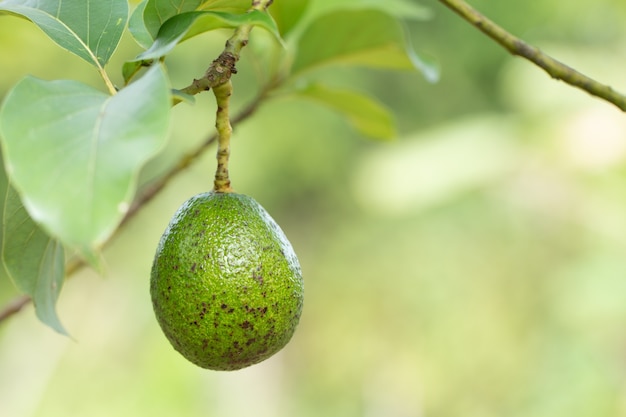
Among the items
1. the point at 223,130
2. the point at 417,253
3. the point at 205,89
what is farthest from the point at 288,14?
the point at 417,253

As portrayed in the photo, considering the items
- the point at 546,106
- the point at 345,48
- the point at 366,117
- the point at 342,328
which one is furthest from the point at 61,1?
the point at 342,328

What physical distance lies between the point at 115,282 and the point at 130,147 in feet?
21.5

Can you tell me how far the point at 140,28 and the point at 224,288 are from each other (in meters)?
0.31

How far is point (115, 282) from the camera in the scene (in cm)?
691

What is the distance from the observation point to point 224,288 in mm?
893

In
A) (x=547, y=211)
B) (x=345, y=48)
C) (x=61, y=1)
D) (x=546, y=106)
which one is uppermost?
(x=61, y=1)

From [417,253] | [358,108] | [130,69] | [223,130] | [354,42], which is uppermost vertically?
[130,69]

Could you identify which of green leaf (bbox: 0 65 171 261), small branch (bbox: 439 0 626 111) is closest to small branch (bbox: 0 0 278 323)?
green leaf (bbox: 0 65 171 261)

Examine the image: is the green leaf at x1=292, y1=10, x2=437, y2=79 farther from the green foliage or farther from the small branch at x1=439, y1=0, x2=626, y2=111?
the small branch at x1=439, y1=0, x2=626, y2=111

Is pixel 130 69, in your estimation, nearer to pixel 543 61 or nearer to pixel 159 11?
pixel 159 11

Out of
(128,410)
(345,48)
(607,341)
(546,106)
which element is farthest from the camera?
(128,410)

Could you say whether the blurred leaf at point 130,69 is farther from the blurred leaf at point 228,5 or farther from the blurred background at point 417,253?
the blurred background at point 417,253

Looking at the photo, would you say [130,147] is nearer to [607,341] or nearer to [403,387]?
[607,341]

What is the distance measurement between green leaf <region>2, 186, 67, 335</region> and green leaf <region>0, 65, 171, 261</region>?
277 mm
